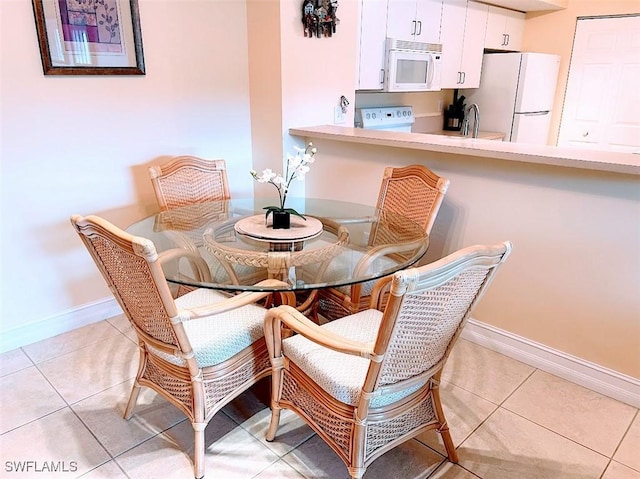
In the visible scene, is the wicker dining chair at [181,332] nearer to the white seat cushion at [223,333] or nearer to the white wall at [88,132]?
the white seat cushion at [223,333]

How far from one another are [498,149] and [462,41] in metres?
2.37

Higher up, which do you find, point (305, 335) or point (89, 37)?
point (89, 37)

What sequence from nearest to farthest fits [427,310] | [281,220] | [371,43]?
[427,310]
[281,220]
[371,43]

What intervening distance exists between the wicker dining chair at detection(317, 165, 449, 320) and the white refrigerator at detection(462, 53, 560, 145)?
2399mm

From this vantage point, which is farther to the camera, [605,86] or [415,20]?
[605,86]

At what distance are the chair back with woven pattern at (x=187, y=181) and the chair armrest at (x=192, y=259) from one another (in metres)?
0.67

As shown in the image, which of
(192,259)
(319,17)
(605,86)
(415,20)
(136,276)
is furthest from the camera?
(605,86)

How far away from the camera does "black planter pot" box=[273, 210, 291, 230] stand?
193 centimetres

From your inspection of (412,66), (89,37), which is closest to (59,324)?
(89,37)

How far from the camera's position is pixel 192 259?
1752 millimetres

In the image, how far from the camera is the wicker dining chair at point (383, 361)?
1.12 meters

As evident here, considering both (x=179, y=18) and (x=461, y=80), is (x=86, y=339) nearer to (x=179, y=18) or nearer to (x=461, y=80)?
(x=179, y=18)

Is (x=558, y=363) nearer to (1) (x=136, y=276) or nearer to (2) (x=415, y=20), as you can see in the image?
(1) (x=136, y=276)

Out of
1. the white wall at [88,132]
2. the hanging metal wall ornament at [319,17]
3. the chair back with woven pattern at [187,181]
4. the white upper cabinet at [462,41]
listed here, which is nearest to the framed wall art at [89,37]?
the white wall at [88,132]
